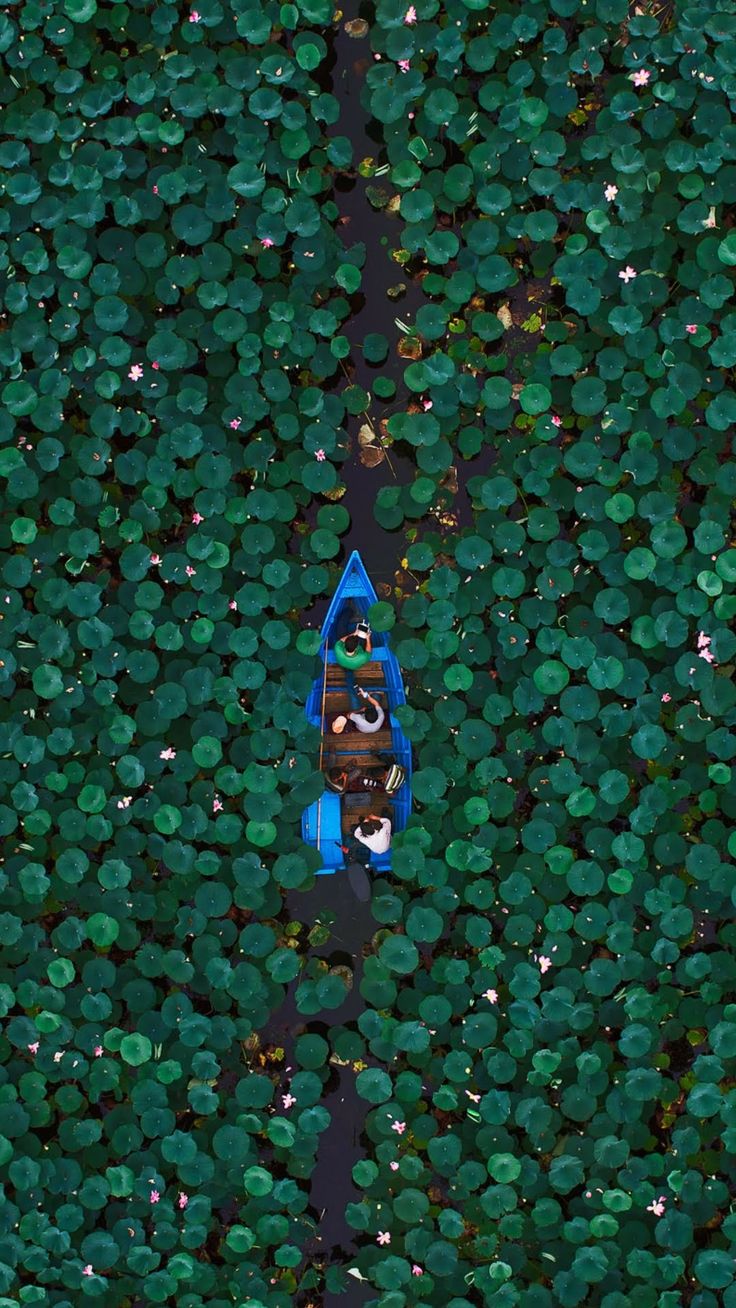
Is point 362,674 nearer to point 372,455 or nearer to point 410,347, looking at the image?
point 372,455

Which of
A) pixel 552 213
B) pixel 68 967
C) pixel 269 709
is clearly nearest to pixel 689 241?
pixel 552 213

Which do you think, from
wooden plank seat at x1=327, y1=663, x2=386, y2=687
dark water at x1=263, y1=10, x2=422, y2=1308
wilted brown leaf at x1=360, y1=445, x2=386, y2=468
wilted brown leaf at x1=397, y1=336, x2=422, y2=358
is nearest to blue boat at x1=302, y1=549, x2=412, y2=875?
wooden plank seat at x1=327, y1=663, x2=386, y2=687

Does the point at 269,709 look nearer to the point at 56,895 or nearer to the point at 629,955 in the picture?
the point at 56,895

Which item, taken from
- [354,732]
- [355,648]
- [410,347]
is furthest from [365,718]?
[410,347]

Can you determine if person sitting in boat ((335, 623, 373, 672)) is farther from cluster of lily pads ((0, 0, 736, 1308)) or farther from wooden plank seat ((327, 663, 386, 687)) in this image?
cluster of lily pads ((0, 0, 736, 1308))

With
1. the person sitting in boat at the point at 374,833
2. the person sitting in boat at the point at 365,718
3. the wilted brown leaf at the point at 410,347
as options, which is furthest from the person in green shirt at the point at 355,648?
the wilted brown leaf at the point at 410,347
